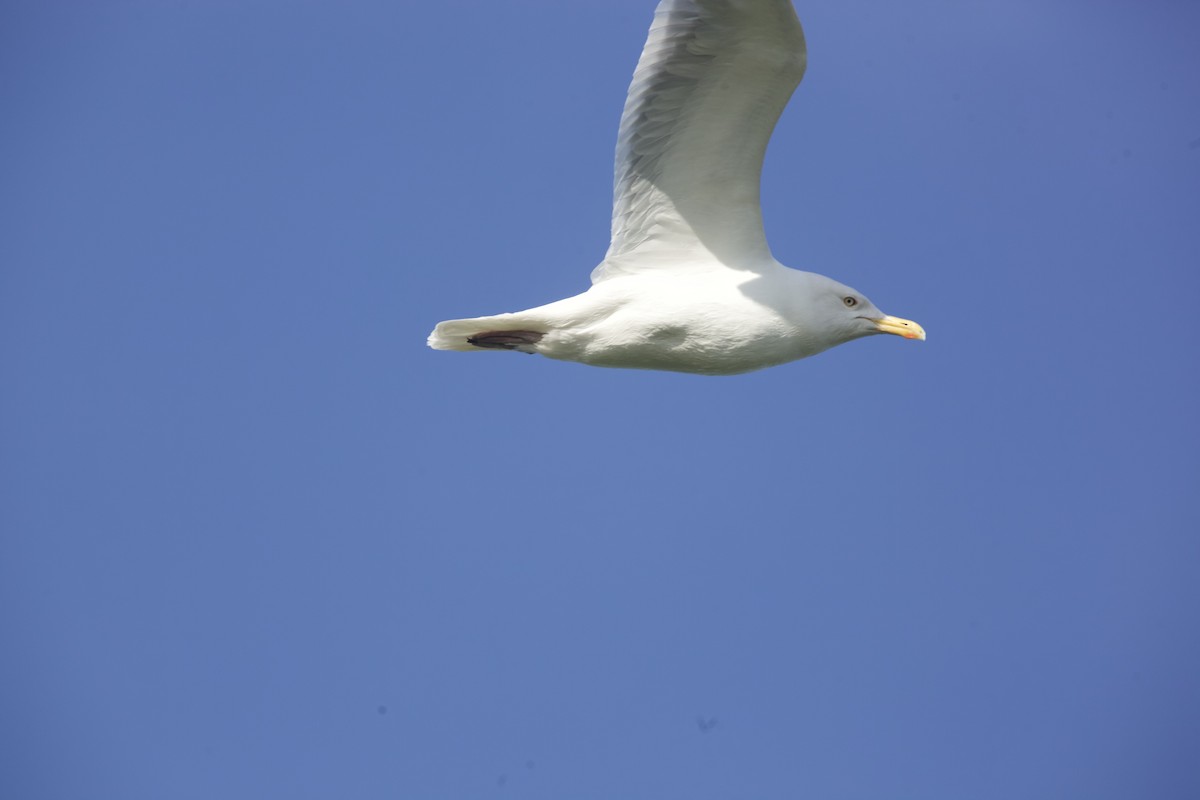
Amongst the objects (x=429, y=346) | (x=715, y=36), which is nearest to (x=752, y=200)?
(x=715, y=36)

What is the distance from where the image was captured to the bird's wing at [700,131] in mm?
10484

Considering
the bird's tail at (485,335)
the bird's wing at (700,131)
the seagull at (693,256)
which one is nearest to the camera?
the bird's wing at (700,131)

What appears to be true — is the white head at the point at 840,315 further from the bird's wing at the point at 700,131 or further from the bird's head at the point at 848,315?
the bird's wing at the point at 700,131

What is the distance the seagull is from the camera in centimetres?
1073

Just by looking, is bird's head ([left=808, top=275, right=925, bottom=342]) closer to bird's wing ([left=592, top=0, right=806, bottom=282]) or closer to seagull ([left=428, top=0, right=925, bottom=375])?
seagull ([left=428, top=0, right=925, bottom=375])

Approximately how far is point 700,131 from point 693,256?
869 mm

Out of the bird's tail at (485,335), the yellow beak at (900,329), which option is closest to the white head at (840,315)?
the yellow beak at (900,329)

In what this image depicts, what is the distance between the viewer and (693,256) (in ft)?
37.6

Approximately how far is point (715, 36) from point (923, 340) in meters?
2.56

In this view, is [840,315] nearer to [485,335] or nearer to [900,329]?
[900,329]

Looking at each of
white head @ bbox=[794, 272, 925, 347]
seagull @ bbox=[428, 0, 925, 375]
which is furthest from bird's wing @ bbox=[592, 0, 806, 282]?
white head @ bbox=[794, 272, 925, 347]

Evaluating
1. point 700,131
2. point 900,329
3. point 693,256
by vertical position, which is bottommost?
point 900,329

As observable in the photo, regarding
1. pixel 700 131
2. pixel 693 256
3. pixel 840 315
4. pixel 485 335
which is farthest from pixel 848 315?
pixel 485 335

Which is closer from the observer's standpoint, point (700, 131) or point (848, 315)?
point (700, 131)
